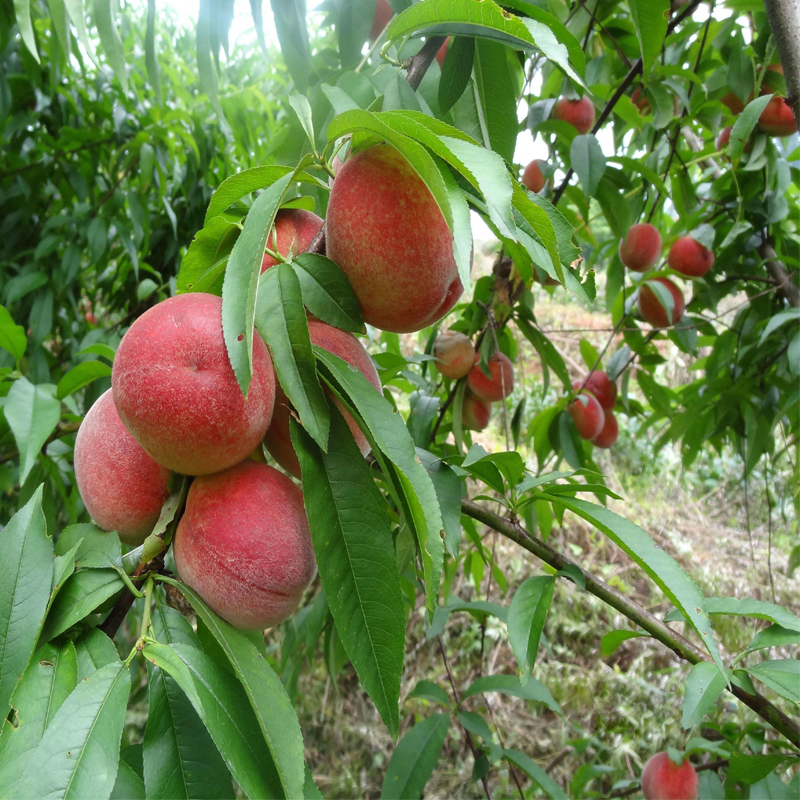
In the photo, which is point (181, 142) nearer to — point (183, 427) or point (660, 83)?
point (660, 83)

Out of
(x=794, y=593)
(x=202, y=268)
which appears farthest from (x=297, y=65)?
(x=794, y=593)

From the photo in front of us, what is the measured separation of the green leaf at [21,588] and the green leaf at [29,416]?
231 millimetres

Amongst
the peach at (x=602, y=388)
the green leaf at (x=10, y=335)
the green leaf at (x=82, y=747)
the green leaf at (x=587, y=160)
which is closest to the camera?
the green leaf at (x=82, y=747)

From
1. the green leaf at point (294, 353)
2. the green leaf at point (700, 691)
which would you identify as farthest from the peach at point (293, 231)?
the green leaf at point (700, 691)

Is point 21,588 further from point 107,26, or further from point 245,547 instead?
point 107,26

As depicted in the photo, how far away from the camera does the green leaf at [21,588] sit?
1.28 feet

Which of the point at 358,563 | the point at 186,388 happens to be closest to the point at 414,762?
the point at 358,563

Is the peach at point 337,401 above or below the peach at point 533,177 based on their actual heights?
above

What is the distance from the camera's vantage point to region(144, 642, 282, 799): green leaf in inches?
14.3

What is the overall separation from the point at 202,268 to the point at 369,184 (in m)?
0.18

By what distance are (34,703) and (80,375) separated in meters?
0.50

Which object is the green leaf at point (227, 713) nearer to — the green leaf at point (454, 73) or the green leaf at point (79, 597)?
the green leaf at point (79, 597)

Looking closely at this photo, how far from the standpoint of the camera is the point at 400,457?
41cm

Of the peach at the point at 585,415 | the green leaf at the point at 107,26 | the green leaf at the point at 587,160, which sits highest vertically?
the green leaf at the point at 107,26
